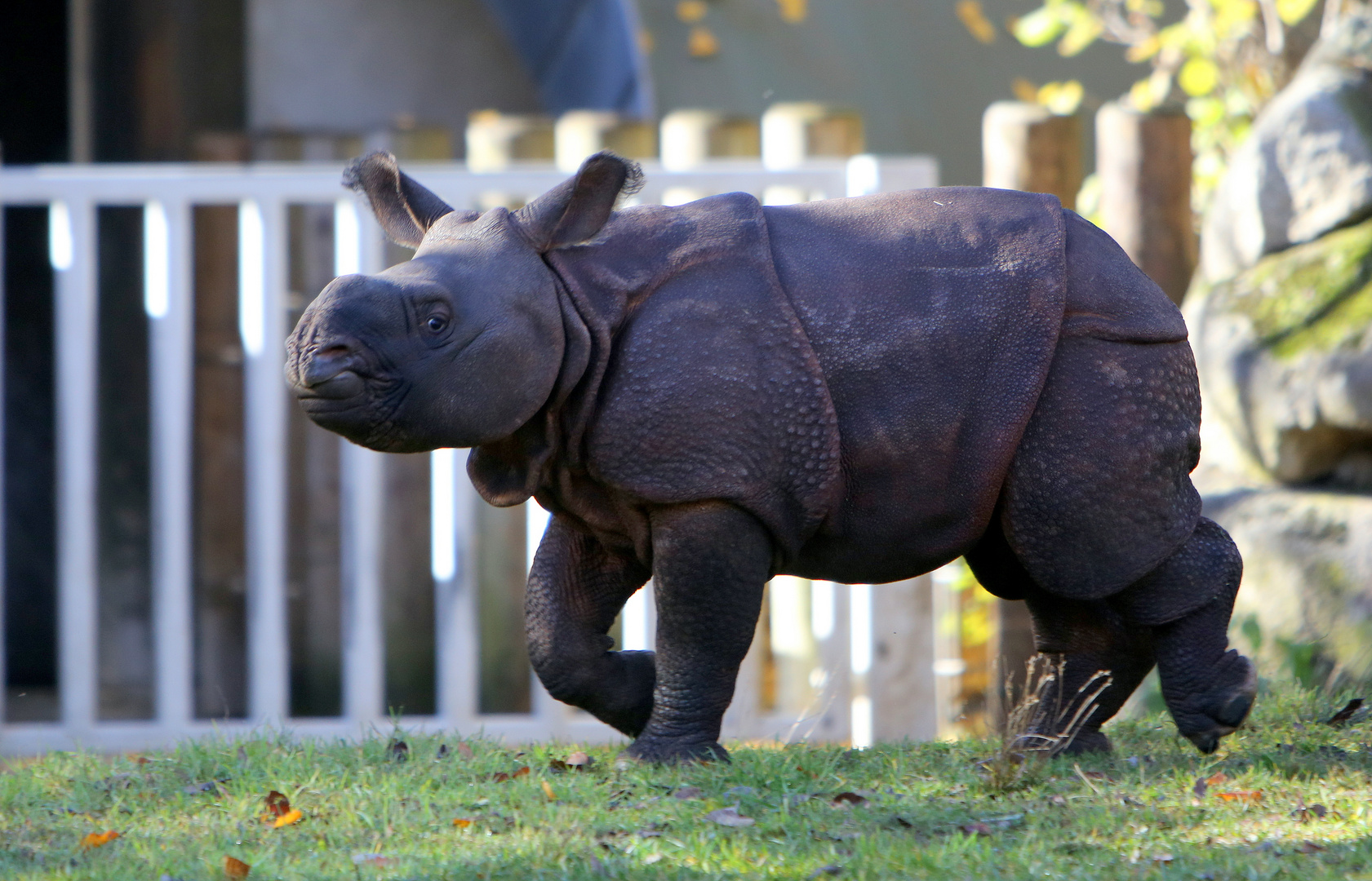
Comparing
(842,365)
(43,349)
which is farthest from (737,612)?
(43,349)

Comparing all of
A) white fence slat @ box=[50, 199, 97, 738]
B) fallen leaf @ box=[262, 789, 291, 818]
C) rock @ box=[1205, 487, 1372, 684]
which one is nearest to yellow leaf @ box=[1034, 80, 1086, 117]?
rock @ box=[1205, 487, 1372, 684]

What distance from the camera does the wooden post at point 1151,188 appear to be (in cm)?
Result: 590

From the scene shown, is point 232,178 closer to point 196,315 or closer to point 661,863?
point 196,315

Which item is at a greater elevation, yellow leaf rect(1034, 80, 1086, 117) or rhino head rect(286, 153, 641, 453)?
yellow leaf rect(1034, 80, 1086, 117)

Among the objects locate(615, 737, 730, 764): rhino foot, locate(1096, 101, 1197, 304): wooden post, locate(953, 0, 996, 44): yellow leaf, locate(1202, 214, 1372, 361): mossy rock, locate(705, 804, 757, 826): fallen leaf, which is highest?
locate(953, 0, 996, 44): yellow leaf

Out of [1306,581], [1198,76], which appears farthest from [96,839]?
[1198,76]

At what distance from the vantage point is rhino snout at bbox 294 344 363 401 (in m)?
2.79

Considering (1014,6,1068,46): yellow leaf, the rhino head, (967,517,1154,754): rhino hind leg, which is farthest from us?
(1014,6,1068,46): yellow leaf

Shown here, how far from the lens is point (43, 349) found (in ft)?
24.1

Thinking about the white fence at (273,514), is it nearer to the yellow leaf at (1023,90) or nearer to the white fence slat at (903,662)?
the white fence slat at (903,662)

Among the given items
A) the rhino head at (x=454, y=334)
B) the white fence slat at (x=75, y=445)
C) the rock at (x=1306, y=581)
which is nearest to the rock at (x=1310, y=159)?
the rock at (x=1306, y=581)

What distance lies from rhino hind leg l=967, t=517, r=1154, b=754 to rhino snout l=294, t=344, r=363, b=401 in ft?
5.01

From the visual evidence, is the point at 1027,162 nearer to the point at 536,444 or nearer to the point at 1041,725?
the point at 1041,725

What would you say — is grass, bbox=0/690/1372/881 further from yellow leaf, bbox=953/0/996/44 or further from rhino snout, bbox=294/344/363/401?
yellow leaf, bbox=953/0/996/44
